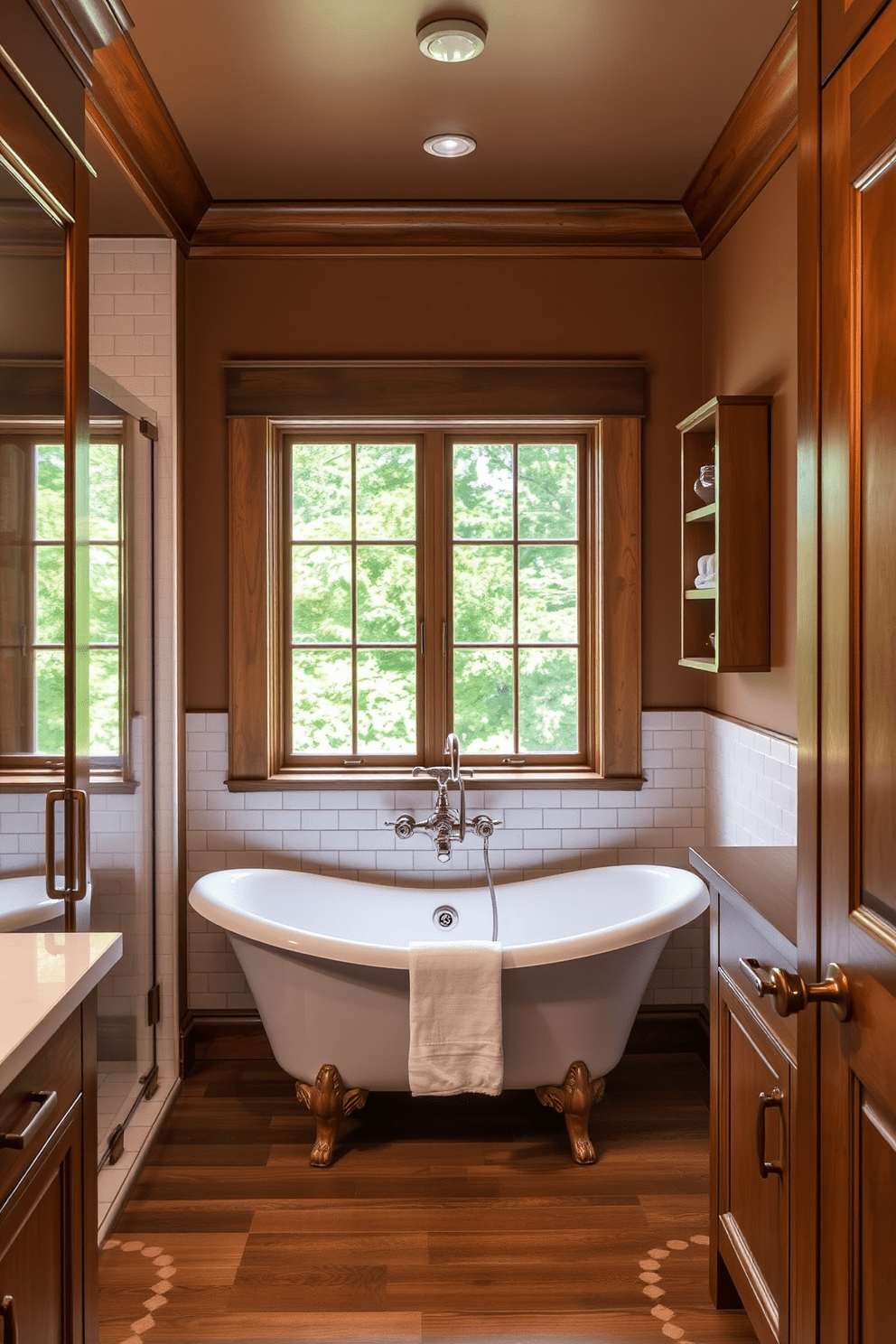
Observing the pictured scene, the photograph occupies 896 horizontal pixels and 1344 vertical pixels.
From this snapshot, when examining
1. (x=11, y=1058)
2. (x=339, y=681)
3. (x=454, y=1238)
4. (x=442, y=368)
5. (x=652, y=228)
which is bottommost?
(x=454, y=1238)

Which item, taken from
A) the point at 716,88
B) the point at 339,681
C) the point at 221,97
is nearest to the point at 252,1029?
the point at 339,681

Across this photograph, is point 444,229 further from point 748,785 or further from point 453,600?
point 748,785

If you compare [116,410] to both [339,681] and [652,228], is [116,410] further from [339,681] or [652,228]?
[652,228]

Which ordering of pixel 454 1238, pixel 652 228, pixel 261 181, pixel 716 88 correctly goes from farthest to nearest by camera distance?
1. pixel 652 228
2. pixel 261 181
3. pixel 716 88
4. pixel 454 1238

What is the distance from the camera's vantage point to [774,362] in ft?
10.3

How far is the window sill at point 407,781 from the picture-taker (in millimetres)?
3857

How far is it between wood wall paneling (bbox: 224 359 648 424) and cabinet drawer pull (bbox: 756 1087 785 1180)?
8.56 feet

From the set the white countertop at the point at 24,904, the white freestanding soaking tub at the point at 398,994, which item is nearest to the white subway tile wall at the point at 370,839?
the white freestanding soaking tub at the point at 398,994

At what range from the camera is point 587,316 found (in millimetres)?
3871

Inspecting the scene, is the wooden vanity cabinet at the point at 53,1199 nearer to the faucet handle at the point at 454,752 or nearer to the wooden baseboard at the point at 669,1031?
the faucet handle at the point at 454,752

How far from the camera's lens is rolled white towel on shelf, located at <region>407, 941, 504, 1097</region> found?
2959mm

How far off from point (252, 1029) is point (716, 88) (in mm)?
3447

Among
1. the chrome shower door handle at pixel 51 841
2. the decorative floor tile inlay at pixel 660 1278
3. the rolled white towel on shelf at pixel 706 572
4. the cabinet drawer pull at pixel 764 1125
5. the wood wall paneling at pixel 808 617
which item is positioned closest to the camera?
the wood wall paneling at pixel 808 617

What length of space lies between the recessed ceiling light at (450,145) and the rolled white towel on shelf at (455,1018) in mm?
2418
